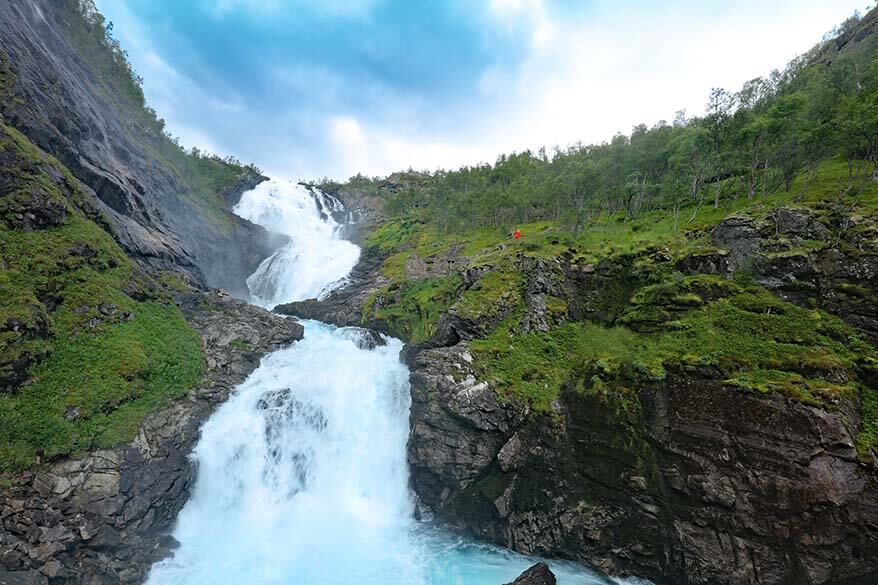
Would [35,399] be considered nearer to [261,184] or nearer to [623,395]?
[623,395]

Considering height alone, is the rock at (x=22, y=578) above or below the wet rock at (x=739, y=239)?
below

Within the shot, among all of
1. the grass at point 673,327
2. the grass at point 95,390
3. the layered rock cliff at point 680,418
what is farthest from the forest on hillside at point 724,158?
the grass at point 95,390

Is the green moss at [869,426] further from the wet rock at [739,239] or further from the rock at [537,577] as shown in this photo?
the rock at [537,577]

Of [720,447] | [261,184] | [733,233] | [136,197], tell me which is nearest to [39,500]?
[720,447]

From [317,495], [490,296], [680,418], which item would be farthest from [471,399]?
[317,495]

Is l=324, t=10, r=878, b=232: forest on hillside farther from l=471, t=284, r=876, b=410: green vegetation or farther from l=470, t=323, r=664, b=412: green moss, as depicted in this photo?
l=470, t=323, r=664, b=412: green moss

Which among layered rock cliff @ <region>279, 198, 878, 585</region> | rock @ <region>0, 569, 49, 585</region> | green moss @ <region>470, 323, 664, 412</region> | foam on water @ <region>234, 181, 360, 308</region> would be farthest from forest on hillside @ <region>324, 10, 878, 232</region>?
rock @ <region>0, 569, 49, 585</region>

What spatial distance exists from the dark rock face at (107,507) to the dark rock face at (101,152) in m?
14.6

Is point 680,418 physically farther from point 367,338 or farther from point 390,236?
point 390,236

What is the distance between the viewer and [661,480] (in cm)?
1540

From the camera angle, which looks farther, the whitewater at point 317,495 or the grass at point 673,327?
the whitewater at point 317,495

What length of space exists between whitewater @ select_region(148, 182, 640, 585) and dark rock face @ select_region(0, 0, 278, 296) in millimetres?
16441

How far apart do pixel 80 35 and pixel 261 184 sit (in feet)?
109

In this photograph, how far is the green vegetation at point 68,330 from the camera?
1543cm
